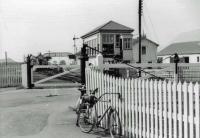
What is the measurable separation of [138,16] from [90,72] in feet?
84.8

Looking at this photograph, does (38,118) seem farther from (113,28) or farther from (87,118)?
(113,28)

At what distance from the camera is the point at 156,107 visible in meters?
6.83

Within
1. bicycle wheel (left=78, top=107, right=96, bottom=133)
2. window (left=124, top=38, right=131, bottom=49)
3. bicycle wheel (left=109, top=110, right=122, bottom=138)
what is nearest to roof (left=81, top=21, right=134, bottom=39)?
window (left=124, top=38, right=131, bottom=49)

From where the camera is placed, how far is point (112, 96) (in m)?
8.52

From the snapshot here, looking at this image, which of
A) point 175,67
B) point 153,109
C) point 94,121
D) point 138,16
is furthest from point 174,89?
point 138,16

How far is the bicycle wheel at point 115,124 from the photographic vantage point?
24.7ft

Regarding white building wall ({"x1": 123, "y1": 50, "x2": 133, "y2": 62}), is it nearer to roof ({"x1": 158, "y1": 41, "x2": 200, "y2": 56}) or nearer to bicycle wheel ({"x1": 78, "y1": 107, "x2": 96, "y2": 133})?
roof ({"x1": 158, "y1": 41, "x2": 200, "y2": 56})

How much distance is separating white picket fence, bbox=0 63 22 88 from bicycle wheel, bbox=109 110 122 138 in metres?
16.5

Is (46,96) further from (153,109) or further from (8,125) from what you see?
(153,109)

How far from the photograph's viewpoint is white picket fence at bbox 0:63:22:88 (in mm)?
23750

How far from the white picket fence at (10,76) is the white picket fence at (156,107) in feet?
51.2

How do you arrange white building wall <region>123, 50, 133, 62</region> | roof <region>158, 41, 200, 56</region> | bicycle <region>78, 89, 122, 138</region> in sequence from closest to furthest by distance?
bicycle <region>78, 89, 122, 138</region>, white building wall <region>123, 50, 133, 62</region>, roof <region>158, 41, 200, 56</region>

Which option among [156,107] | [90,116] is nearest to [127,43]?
[90,116]

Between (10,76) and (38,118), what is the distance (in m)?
13.9
